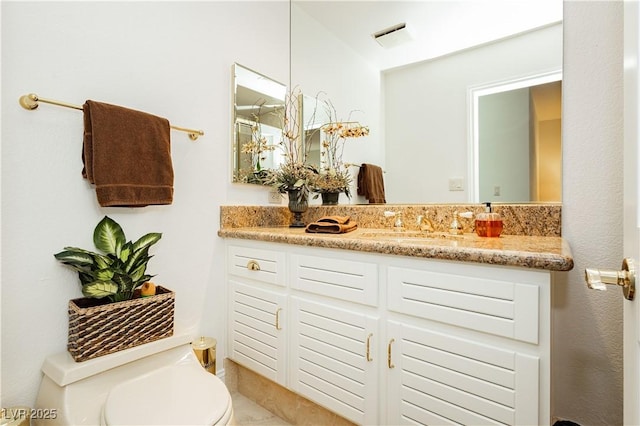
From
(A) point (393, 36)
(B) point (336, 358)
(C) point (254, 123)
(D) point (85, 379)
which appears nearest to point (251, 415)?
(B) point (336, 358)

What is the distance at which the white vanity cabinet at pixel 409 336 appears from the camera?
856 millimetres

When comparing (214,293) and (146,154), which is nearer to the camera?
(146,154)

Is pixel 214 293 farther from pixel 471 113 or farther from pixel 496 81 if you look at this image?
pixel 496 81

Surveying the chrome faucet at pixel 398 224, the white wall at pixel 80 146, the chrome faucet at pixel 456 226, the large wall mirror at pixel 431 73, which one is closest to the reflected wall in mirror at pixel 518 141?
the large wall mirror at pixel 431 73

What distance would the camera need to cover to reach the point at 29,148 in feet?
3.57

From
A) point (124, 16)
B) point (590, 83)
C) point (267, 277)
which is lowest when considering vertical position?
point (267, 277)

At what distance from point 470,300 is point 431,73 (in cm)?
128

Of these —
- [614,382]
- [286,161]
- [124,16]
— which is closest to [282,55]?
[286,161]

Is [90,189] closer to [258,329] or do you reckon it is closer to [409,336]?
[258,329]

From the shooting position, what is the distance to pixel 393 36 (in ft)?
6.01

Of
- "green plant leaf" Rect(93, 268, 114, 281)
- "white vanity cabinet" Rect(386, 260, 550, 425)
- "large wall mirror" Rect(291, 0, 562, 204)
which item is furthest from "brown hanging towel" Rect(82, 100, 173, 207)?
"large wall mirror" Rect(291, 0, 562, 204)

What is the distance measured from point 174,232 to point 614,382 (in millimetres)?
1891

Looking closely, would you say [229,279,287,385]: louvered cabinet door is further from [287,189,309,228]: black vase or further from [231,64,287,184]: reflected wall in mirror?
[231,64,287,184]: reflected wall in mirror

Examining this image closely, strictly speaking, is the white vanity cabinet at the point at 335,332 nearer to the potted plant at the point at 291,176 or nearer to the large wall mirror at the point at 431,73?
the potted plant at the point at 291,176
